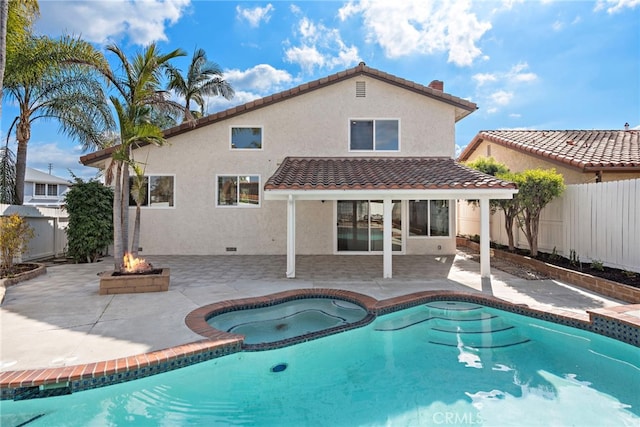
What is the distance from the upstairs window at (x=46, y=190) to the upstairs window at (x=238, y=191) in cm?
3713

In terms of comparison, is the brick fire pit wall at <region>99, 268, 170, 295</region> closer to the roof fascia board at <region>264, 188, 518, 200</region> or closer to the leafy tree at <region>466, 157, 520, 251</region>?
the roof fascia board at <region>264, 188, 518, 200</region>

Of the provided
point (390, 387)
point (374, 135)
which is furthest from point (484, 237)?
point (374, 135)

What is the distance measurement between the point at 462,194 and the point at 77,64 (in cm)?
1652

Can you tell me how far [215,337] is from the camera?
672 centimetres

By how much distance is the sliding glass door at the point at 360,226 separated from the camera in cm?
1802

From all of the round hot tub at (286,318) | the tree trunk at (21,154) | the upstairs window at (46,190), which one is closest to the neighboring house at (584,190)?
the round hot tub at (286,318)

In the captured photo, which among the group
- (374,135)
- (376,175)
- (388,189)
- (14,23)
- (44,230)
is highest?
(14,23)

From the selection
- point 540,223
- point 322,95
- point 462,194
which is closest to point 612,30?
point 540,223

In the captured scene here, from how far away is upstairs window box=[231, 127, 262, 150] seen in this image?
1800 centimetres

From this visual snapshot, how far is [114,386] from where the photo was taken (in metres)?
5.41

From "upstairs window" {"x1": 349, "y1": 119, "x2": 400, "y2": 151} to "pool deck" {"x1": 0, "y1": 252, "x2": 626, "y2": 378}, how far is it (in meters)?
6.17

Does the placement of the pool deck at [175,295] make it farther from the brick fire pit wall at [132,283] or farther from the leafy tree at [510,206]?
the leafy tree at [510,206]

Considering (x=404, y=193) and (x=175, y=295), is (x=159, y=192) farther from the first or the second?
(x=404, y=193)

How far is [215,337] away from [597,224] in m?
14.1
